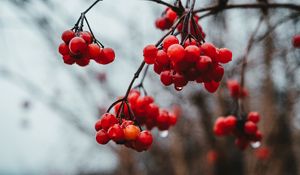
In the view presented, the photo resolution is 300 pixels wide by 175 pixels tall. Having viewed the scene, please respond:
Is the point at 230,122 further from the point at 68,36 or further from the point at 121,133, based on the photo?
the point at 68,36

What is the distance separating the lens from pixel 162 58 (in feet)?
4.84

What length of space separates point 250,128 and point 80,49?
126cm

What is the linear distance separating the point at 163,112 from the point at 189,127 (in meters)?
8.51

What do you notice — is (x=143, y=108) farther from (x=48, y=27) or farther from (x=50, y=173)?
(x=50, y=173)

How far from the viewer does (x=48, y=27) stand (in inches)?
244

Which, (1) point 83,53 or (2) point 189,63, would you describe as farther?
(1) point 83,53

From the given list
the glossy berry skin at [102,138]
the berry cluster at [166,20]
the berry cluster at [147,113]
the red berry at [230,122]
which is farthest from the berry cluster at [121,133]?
the red berry at [230,122]

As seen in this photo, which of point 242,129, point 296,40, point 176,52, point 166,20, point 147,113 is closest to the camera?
point 176,52

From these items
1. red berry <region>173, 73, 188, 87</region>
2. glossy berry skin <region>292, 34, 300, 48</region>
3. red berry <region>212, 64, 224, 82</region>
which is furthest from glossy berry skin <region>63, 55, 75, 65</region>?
glossy berry skin <region>292, 34, 300, 48</region>

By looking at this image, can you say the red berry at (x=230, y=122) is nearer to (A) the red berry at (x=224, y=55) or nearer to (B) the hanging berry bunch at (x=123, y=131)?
(B) the hanging berry bunch at (x=123, y=131)

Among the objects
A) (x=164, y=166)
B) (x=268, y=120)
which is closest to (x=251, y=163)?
(x=268, y=120)

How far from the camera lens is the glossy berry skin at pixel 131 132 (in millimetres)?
1594

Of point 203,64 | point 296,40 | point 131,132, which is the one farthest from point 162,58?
point 296,40

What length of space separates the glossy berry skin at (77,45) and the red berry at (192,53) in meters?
0.45
